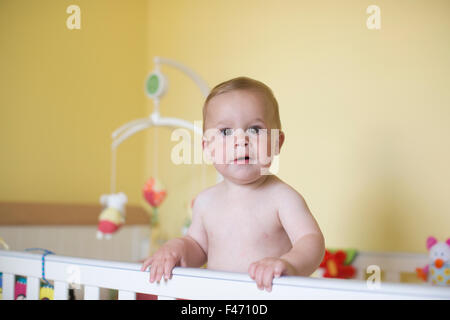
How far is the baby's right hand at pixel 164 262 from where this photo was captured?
2.21ft

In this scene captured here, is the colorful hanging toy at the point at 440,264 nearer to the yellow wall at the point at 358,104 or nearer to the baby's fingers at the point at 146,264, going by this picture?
the yellow wall at the point at 358,104

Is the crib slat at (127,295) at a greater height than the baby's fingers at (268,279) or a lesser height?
lesser

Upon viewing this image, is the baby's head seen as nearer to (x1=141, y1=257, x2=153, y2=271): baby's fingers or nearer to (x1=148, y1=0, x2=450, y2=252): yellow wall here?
(x1=141, y1=257, x2=153, y2=271): baby's fingers

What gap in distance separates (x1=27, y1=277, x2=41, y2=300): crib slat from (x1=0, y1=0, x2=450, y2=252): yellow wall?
0.82 m

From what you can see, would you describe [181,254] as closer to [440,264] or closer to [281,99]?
[440,264]

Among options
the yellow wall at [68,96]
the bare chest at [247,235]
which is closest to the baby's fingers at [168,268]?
the bare chest at [247,235]

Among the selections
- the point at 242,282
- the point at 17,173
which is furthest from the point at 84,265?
the point at 17,173

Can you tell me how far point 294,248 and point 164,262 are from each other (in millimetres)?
193

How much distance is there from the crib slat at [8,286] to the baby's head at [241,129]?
0.46 meters

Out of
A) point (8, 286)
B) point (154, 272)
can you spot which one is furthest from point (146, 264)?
point (8, 286)

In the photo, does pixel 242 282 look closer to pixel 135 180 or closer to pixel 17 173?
pixel 17 173
